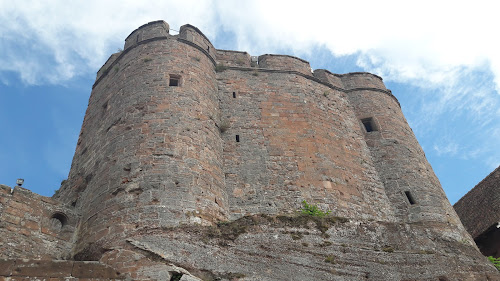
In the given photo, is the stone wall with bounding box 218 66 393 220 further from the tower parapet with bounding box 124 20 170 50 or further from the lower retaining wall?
the lower retaining wall

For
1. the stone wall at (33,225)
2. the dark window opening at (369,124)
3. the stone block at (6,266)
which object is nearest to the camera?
the stone block at (6,266)

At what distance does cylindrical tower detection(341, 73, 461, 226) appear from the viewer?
1091 cm

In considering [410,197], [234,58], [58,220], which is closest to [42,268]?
[58,220]

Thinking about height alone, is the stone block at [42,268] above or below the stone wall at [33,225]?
below

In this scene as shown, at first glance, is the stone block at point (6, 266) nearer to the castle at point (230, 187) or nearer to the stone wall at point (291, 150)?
the castle at point (230, 187)

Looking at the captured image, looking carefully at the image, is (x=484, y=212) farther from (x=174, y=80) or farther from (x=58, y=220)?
(x=58, y=220)

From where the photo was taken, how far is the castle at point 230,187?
7.44 meters

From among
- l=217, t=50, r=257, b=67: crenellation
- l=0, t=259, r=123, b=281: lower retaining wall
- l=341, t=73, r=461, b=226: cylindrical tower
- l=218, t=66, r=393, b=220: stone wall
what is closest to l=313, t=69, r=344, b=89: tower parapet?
l=341, t=73, r=461, b=226: cylindrical tower

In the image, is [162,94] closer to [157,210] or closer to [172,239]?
[157,210]

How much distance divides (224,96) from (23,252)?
6.63 metres

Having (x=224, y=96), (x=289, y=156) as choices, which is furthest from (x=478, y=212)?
(x=224, y=96)

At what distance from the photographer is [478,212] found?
15.7 meters

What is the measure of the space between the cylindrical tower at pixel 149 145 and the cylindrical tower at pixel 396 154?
479 cm

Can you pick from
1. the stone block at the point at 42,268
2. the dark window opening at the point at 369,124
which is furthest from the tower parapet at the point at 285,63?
the stone block at the point at 42,268
